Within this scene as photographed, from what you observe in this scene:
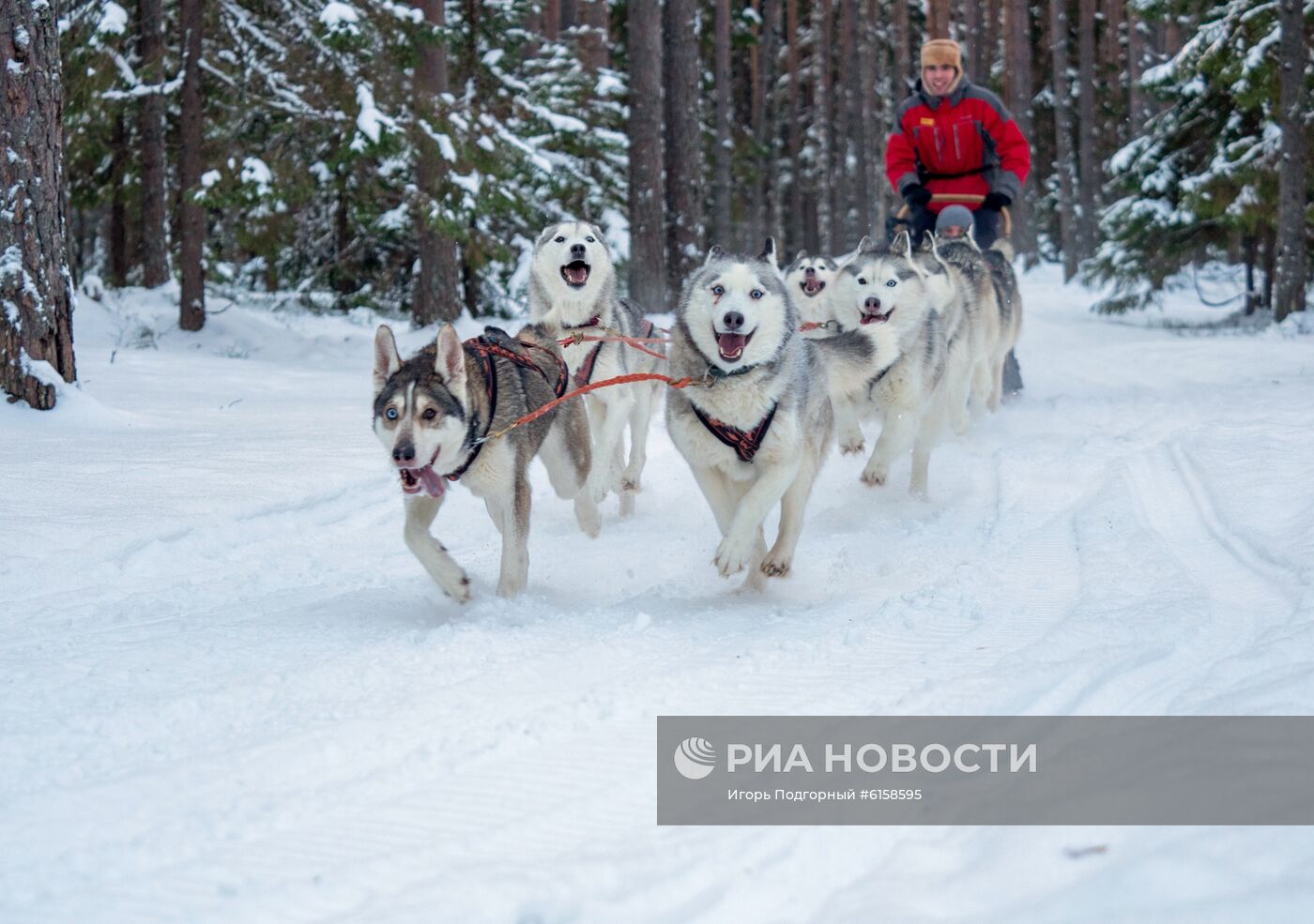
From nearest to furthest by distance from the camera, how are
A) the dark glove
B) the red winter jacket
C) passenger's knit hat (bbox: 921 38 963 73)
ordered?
1. passenger's knit hat (bbox: 921 38 963 73)
2. the red winter jacket
3. the dark glove

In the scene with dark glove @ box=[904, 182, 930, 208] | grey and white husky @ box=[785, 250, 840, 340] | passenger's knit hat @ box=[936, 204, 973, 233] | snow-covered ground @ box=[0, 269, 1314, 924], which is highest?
dark glove @ box=[904, 182, 930, 208]

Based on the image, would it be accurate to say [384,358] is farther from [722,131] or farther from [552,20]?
[552,20]

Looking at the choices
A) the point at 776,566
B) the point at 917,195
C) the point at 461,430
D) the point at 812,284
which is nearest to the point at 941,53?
the point at 917,195

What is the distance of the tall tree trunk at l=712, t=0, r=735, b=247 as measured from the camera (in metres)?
20.8

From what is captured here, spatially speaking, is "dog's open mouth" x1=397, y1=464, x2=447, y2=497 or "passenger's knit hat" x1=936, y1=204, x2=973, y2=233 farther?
"passenger's knit hat" x1=936, y1=204, x2=973, y2=233

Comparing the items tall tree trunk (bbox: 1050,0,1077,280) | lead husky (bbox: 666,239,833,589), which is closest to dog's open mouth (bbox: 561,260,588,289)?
lead husky (bbox: 666,239,833,589)

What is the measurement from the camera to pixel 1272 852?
178 cm

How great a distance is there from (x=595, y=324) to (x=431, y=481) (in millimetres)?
2512

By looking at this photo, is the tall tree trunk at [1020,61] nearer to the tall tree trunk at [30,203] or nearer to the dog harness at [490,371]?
the tall tree trunk at [30,203]

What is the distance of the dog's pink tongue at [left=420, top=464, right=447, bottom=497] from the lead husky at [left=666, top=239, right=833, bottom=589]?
91 cm

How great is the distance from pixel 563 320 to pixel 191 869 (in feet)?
14.4

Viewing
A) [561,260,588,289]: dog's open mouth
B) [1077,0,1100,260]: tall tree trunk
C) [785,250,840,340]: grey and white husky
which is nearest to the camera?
[561,260,588,289]: dog's open mouth

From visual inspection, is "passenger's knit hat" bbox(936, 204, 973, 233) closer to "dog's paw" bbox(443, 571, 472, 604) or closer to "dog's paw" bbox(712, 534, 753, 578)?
"dog's paw" bbox(712, 534, 753, 578)

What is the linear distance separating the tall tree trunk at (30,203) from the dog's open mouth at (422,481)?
4.13 metres
